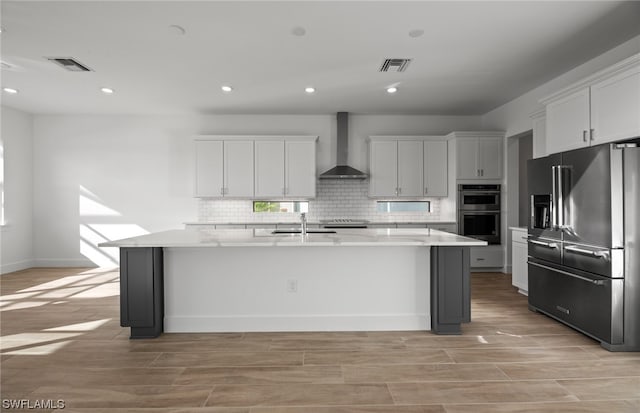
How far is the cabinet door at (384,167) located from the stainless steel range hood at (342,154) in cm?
25

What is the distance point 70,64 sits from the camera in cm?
418

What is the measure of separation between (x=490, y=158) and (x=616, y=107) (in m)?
3.14

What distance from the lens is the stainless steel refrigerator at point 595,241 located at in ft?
9.30

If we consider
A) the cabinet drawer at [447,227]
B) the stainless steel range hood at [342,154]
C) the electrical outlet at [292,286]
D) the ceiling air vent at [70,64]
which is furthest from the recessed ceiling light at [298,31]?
the cabinet drawer at [447,227]

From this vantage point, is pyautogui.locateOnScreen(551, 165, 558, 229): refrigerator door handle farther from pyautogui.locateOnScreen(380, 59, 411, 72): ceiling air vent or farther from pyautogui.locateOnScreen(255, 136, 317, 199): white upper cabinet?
pyautogui.locateOnScreen(255, 136, 317, 199): white upper cabinet

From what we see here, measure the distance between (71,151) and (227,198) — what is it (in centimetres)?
305

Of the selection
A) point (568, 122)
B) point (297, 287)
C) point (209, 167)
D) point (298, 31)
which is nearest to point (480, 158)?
point (568, 122)

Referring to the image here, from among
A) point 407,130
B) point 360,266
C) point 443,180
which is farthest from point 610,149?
point 407,130

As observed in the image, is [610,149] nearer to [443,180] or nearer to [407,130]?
[443,180]

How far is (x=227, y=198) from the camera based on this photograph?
634cm

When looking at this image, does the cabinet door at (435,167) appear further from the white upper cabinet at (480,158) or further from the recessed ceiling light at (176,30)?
the recessed ceiling light at (176,30)

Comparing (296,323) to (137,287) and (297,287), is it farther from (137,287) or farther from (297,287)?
(137,287)

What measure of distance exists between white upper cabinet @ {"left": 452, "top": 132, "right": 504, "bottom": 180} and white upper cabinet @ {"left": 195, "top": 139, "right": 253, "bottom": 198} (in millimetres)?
3563

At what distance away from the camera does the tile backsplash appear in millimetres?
6645
